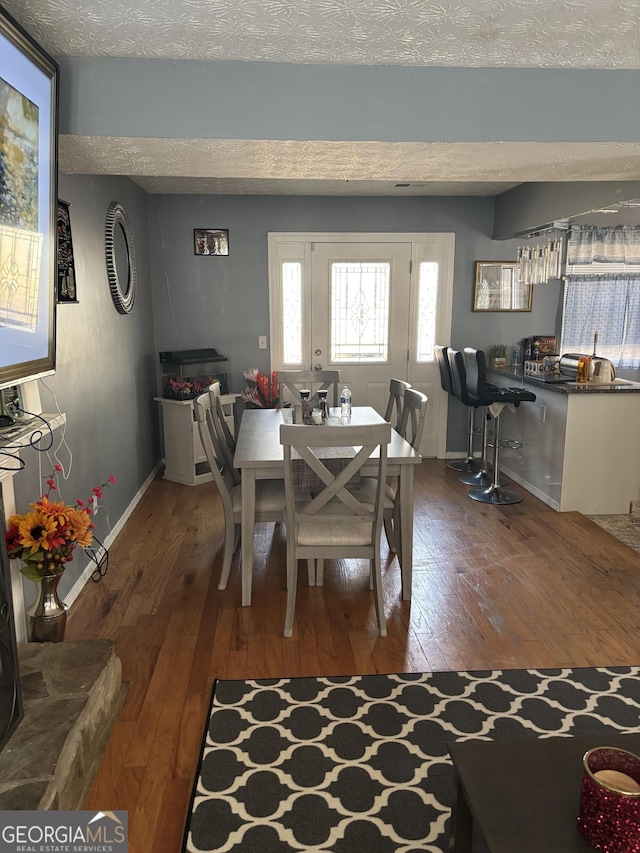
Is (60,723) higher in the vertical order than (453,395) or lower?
lower

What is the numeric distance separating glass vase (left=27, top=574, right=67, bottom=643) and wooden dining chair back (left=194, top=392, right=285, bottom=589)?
1.01 meters

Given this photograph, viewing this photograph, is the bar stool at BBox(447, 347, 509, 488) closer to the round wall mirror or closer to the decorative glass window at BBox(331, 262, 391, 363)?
the decorative glass window at BBox(331, 262, 391, 363)

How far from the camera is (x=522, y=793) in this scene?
1403 millimetres

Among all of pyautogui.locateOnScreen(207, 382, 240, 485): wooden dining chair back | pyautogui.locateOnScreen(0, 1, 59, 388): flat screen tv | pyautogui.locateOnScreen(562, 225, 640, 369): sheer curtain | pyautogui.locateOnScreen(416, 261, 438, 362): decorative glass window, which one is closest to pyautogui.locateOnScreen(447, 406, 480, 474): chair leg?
pyautogui.locateOnScreen(416, 261, 438, 362): decorative glass window

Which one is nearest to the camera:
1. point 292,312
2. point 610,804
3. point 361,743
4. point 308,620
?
point 610,804

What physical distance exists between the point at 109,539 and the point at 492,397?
2.92 m

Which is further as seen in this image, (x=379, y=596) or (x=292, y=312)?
(x=292, y=312)

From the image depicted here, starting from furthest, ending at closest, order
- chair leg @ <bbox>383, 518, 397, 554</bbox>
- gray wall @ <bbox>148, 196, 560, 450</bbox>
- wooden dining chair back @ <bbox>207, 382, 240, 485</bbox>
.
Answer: gray wall @ <bbox>148, 196, 560, 450</bbox> < chair leg @ <bbox>383, 518, 397, 554</bbox> < wooden dining chair back @ <bbox>207, 382, 240, 485</bbox>

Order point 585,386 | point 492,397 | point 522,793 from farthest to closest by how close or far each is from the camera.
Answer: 1. point 492,397
2. point 585,386
3. point 522,793

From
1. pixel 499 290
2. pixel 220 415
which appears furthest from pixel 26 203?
pixel 499 290

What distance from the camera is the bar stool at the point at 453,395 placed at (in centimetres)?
523

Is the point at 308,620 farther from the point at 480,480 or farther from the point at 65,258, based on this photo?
the point at 480,480

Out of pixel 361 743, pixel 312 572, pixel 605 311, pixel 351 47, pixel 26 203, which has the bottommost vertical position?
pixel 361 743

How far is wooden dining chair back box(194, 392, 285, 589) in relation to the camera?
10.2ft
